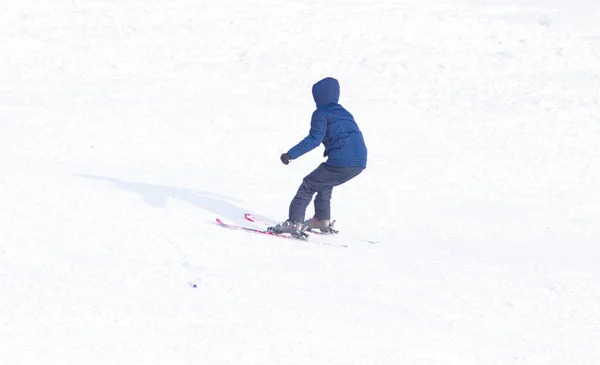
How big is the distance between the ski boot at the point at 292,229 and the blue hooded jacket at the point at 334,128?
663 millimetres

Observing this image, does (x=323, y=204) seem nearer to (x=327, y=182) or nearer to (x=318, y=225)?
(x=318, y=225)

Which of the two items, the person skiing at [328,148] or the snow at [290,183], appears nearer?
the snow at [290,183]

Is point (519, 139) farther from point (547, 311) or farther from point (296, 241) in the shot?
point (547, 311)

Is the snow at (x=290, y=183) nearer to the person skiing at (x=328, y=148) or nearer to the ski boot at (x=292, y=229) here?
the ski boot at (x=292, y=229)

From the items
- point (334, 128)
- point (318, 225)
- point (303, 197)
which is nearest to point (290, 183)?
point (318, 225)

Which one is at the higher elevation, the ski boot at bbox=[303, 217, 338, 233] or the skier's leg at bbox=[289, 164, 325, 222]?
the skier's leg at bbox=[289, 164, 325, 222]

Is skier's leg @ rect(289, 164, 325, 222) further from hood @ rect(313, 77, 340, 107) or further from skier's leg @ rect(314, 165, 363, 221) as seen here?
hood @ rect(313, 77, 340, 107)

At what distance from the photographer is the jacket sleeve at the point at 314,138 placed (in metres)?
7.56

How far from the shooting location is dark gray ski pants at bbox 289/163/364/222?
7.85m

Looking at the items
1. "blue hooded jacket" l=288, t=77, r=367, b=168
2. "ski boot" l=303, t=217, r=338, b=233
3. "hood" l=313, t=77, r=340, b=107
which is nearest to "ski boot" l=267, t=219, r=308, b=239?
"ski boot" l=303, t=217, r=338, b=233

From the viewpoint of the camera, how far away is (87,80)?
14781 millimetres

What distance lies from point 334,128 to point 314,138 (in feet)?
0.78

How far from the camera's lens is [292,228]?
7.93 metres

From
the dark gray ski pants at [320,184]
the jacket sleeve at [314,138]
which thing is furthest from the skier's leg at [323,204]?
the jacket sleeve at [314,138]
